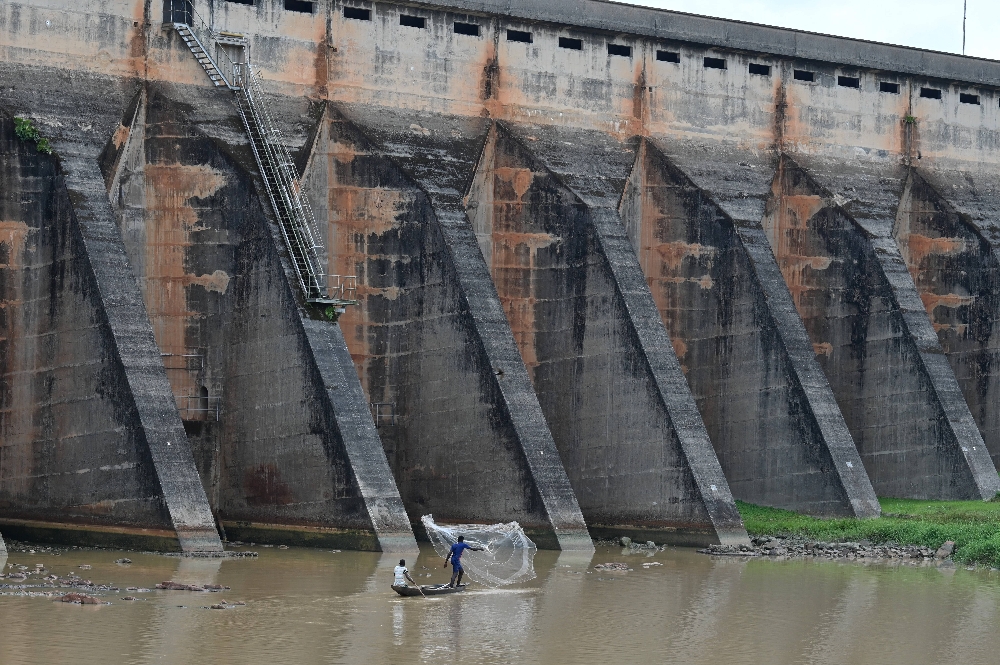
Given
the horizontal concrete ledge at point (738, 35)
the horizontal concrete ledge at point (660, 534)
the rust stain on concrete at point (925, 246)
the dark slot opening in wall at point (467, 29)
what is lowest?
the horizontal concrete ledge at point (660, 534)

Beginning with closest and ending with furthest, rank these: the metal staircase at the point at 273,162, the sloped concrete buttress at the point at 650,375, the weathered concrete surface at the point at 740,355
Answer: the metal staircase at the point at 273,162
the sloped concrete buttress at the point at 650,375
the weathered concrete surface at the point at 740,355

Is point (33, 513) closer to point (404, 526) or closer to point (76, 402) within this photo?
point (76, 402)

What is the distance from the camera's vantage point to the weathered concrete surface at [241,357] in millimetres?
30266

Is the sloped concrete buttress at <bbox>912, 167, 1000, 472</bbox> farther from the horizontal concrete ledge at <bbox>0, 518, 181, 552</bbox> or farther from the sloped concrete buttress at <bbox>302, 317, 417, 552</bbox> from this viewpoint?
the horizontal concrete ledge at <bbox>0, 518, 181, 552</bbox>

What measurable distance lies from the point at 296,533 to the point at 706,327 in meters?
13.0

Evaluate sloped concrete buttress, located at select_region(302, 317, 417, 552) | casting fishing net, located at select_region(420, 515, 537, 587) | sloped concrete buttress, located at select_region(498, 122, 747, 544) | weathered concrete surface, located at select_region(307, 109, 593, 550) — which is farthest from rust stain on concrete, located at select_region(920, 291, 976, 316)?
sloped concrete buttress, located at select_region(302, 317, 417, 552)

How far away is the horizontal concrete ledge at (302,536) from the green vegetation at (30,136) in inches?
290

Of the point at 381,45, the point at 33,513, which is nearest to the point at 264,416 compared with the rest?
the point at 33,513

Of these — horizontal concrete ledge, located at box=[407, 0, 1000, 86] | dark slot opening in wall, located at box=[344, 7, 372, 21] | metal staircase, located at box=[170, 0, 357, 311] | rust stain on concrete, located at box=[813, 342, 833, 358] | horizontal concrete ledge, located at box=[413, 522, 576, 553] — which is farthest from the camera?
rust stain on concrete, located at box=[813, 342, 833, 358]

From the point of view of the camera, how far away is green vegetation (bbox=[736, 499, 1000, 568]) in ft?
107

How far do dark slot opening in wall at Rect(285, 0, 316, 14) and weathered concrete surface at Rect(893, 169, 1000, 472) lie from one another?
1635 centimetres

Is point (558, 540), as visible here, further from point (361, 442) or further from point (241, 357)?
point (241, 357)

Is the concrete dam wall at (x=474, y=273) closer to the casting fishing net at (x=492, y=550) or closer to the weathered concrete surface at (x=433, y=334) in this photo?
the weathered concrete surface at (x=433, y=334)

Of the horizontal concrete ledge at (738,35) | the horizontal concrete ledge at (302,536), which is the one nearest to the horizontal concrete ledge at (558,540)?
the horizontal concrete ledge at (302,536)
